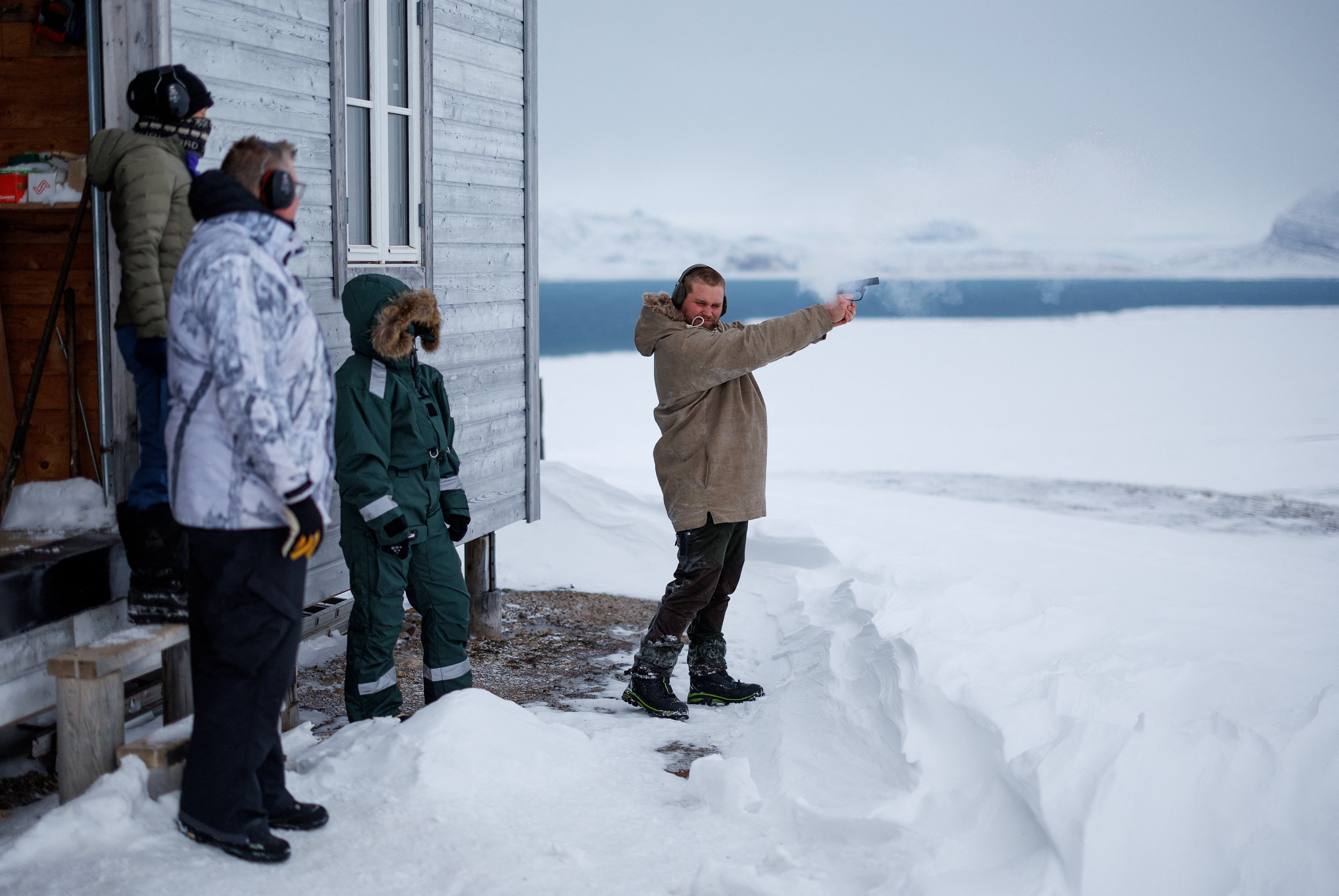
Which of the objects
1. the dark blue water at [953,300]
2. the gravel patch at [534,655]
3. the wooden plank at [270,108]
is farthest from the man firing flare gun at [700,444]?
the dark blue water at [953,300]

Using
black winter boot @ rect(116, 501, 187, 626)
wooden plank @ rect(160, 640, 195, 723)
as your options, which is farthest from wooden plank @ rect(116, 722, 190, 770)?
wooden plank @ rect(160, 640, 195, 723)

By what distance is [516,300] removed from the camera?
6.38 metres

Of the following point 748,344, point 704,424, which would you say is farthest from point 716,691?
point 748,344

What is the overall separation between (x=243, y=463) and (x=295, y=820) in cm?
108

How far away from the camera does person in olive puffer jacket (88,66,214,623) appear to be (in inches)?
128

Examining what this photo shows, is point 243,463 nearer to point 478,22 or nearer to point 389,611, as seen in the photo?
point 389,611

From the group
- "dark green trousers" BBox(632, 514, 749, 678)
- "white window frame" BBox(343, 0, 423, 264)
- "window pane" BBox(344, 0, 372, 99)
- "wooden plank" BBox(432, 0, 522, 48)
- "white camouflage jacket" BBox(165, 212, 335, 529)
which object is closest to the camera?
"white camouflage jacket" BBox(165, 212, 335, 529)

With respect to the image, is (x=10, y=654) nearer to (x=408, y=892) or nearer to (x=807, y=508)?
(x=408, y=892)

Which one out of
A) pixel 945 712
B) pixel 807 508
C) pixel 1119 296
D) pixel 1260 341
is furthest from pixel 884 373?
pixel 1119 296

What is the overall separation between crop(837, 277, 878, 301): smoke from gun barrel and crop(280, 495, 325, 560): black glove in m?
2.60

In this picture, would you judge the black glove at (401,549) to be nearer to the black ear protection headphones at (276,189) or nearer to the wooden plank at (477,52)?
the black ear protection headphones at (276,189)

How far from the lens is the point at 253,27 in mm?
4113

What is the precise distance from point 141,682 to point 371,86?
113 inches

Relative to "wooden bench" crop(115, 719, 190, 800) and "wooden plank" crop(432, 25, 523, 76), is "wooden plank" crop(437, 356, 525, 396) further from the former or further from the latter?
"wooden bench" crop(115, 719, 190, 800)
